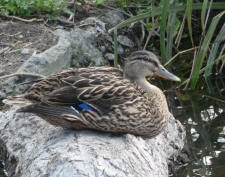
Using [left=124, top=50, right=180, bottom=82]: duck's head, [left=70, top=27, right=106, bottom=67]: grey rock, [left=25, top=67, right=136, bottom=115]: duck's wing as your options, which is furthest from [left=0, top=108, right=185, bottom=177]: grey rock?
[left=70, top=27, right=106, bottom=67]: grey rock

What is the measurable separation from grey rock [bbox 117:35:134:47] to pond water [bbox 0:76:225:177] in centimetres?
72

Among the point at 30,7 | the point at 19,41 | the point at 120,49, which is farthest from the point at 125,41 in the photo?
the point at 19,41

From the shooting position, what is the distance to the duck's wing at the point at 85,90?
18.5ft

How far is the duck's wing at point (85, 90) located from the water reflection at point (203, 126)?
1.33m

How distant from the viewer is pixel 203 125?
761 centimetres

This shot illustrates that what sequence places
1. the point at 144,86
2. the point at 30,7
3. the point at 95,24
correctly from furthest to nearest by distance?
the point at 95,24, the point at 30,7, the point at 144,86

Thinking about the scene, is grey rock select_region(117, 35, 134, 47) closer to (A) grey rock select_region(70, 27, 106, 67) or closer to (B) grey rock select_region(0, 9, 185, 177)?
(A) grey rock select_region(70, 27, 106, 67)

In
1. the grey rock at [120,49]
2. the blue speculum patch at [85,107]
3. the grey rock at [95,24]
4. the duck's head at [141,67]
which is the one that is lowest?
the grey rock at [120,49]

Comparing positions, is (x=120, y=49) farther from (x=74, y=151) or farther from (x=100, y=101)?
(x=74, y=151)

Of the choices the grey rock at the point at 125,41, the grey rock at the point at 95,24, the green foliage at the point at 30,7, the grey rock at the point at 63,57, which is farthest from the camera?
the grey rock at the point at 125,41

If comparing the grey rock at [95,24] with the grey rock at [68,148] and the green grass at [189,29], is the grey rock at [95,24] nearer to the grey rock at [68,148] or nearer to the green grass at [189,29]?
the green grass at [189,29]

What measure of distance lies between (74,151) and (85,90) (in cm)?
64

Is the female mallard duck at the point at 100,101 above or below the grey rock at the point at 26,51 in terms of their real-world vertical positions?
above

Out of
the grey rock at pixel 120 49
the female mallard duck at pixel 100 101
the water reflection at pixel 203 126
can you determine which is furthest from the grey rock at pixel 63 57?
the female mallard duck at pixel 100 101
